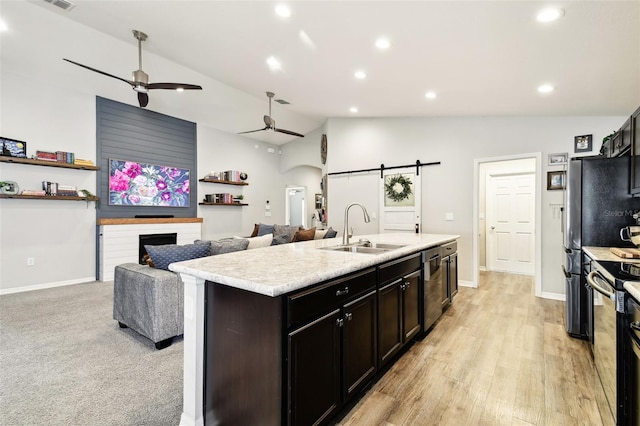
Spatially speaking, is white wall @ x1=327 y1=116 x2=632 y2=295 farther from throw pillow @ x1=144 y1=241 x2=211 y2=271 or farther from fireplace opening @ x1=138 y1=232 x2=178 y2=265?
throw pillow @ x1=144 y1=241 x2=211 y2=271

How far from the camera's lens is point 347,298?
172cm

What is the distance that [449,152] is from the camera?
5.12 meters

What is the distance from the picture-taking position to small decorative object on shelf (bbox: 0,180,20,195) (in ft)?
14.1

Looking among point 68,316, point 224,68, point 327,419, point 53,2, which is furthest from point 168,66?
point 327,419

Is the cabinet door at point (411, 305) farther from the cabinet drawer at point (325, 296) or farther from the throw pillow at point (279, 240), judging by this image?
the throw pillow at point (279, 240)

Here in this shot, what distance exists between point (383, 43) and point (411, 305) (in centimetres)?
245

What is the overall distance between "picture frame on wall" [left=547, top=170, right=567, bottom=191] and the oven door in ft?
9.47

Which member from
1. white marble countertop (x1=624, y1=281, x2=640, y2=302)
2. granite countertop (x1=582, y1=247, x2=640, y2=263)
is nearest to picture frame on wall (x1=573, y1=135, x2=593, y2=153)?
granite countertop (x1=582, y1=247, x2=640, y2=263)

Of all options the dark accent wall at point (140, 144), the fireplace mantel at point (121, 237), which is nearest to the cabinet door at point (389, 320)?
the fireplace mantel at point (121, 237)

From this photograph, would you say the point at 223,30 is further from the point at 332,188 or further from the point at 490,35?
the point at 332,188

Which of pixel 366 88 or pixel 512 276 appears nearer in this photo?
pixel 366 88

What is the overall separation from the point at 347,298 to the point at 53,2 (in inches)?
164

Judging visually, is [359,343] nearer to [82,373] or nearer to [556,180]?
[82,373]

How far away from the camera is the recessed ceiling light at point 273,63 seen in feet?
12.0
